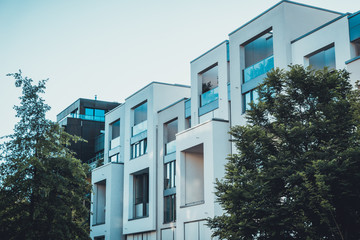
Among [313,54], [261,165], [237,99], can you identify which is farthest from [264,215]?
[237,99]

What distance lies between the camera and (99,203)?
5041cm

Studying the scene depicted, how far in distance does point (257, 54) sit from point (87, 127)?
109 feet

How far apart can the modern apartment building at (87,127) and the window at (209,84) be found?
23.7 m

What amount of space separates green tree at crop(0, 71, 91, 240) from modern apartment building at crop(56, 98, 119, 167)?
97.4 feet

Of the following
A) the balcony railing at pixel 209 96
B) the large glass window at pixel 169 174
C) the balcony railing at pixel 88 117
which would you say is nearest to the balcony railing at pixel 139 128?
the large glass window at pixel 169 174

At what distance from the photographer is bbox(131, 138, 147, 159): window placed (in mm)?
42812

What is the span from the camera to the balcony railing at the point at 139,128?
4305 cm

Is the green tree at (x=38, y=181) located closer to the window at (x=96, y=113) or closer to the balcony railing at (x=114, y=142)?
the balcony railing at (x=114, y=142)

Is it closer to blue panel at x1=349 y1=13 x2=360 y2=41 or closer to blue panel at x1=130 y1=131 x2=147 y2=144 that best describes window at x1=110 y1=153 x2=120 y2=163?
blue panel at x1=130 y1=131 x2=147 y2=144

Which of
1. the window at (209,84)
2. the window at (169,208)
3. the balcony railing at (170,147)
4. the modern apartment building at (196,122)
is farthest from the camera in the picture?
the balcony railing at (170,147)

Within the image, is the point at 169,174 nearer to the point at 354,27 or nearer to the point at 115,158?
the point at 115,158

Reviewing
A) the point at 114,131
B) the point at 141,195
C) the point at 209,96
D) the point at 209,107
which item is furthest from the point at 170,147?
the point at 114,131

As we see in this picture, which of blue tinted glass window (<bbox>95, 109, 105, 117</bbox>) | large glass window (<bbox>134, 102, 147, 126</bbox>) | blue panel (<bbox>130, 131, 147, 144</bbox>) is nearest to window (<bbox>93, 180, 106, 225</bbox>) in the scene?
blue panel (<bbox>130, 131, 147, 144</bbox>)

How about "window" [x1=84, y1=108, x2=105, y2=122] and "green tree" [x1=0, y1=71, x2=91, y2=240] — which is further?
"window" [x1=84, y1=108, x2=105, y2=122]
